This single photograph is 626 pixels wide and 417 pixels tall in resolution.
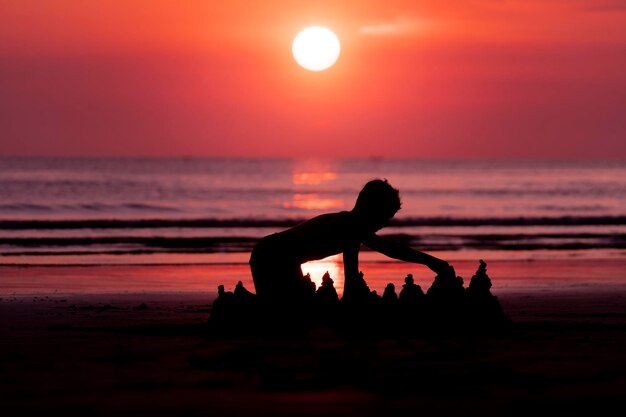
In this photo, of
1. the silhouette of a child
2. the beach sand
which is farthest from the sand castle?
the beach sand

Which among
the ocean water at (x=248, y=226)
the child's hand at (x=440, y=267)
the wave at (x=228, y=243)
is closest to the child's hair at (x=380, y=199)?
the child's hand at (x=440, y=267)

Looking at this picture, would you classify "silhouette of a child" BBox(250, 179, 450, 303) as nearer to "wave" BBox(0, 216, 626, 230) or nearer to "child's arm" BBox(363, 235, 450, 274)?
"child's arm" BBox(363, 235, 450, 274)

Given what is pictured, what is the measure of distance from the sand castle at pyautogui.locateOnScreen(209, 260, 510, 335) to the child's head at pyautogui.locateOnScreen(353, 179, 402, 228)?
0.61 meters

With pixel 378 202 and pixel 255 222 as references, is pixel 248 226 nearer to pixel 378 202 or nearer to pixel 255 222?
pixel 255 222

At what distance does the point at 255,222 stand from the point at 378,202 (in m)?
30.7

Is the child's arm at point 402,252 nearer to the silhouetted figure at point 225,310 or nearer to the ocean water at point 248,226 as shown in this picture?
the silhouetted figure at point 225,310

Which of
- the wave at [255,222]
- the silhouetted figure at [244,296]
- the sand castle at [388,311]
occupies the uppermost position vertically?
the wave at [255,222]

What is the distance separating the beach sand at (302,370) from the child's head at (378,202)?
1.09 metres

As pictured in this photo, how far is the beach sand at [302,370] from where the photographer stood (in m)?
7.70

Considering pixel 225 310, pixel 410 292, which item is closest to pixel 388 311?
pixel 410 292

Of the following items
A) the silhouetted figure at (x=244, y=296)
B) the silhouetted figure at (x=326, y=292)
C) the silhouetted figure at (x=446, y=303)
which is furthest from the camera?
the silhouetted figure at (x=326, y=292)

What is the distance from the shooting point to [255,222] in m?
41.1

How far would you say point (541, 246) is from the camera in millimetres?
28656

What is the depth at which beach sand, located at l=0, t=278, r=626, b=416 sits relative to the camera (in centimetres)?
770
